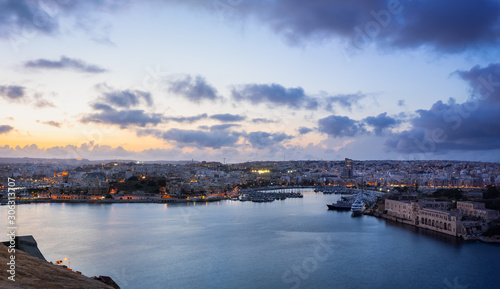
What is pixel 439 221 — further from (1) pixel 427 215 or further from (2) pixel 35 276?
(2) pixel 35 276

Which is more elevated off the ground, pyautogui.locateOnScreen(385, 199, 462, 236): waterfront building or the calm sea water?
pyautogui.locateOnScreen(385, 199, 462, 236): waterfront building

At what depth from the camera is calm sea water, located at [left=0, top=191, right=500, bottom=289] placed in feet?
20.9

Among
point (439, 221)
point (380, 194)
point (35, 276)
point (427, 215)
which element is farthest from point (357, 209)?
point (35, 276)

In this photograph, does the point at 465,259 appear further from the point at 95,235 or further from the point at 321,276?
the point at 95,235

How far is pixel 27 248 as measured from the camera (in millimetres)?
3805

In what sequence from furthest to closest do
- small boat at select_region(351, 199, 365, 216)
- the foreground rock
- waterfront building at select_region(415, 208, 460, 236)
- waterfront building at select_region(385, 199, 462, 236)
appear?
1. small boat at select_region(351, 199, 365, 216)
2. waterfront building at select_region(385, 199, 462, 236)
3. waterfront building at select_region(415, 208, 460, 236)
4. the foreground rock

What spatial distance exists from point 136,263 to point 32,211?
1056 cm

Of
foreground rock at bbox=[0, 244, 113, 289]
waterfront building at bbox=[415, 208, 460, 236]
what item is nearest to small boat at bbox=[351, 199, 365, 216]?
waterfront building at bbox=[415, 208, 460, 236]

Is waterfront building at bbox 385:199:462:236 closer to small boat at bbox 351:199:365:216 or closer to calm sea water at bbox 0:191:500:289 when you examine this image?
calm sea water at bbox 0:191:500:289

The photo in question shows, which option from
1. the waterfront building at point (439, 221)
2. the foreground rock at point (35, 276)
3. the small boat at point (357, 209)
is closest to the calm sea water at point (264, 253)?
the waterfront building at point (439, 221)

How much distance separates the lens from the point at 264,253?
322 inches

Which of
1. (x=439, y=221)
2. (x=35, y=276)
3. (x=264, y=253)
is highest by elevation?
(x=35, y=276)

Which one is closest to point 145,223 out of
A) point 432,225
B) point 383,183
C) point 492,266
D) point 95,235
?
point 95,235

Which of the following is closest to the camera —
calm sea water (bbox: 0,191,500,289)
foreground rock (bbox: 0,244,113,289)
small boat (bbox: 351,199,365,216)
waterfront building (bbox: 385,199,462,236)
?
foreground rock (bbox: 0,244,113,289)
